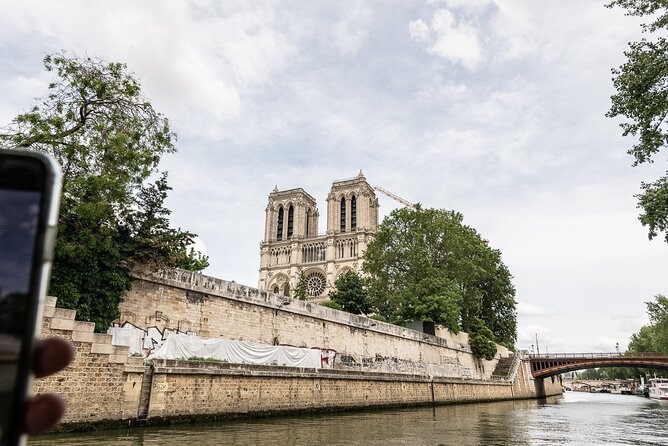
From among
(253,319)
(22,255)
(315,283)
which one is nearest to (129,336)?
(253,319)

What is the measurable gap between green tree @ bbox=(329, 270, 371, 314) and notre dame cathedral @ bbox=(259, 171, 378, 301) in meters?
30.0

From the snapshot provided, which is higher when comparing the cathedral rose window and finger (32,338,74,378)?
the cathedral rose window

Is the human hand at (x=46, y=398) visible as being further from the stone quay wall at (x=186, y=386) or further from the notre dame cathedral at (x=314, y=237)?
the notre dame cathedral at (x=314, y=237)

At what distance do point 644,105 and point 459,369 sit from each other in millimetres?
27201

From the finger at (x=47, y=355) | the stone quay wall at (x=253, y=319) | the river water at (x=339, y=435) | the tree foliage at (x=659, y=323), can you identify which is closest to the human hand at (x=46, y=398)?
the finger at (x=47, y=355)

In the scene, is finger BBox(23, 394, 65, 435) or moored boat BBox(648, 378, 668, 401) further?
Answer: moored boat BBox(648, 378, 668, 401)

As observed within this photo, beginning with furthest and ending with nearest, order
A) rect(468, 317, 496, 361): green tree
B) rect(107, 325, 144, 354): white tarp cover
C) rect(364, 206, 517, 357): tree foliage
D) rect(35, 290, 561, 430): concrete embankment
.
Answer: rect(468, 317, 496, 361): green tree, rect(364, 206, 517, 357): tree foliage, rect(107, 325, 144, 354): white tarp cover, rect(35, 290, 561, 430): concrete embankment

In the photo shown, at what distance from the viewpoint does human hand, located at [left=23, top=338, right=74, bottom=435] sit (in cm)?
99

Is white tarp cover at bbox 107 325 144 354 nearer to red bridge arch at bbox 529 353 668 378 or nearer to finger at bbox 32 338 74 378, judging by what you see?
finger at bbox 32 338 74 378

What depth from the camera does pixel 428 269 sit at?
3553 cm

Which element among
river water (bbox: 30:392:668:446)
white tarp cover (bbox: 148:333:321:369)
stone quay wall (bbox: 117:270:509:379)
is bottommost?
river water (bbox: 30:392:668:446)

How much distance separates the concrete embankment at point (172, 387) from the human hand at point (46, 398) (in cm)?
1067

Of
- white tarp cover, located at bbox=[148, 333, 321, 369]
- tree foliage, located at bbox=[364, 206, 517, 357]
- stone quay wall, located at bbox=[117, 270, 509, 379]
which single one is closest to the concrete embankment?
white tarp cover, located at bbox=[148, 333, 321, 369]

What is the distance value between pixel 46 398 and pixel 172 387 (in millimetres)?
12858
